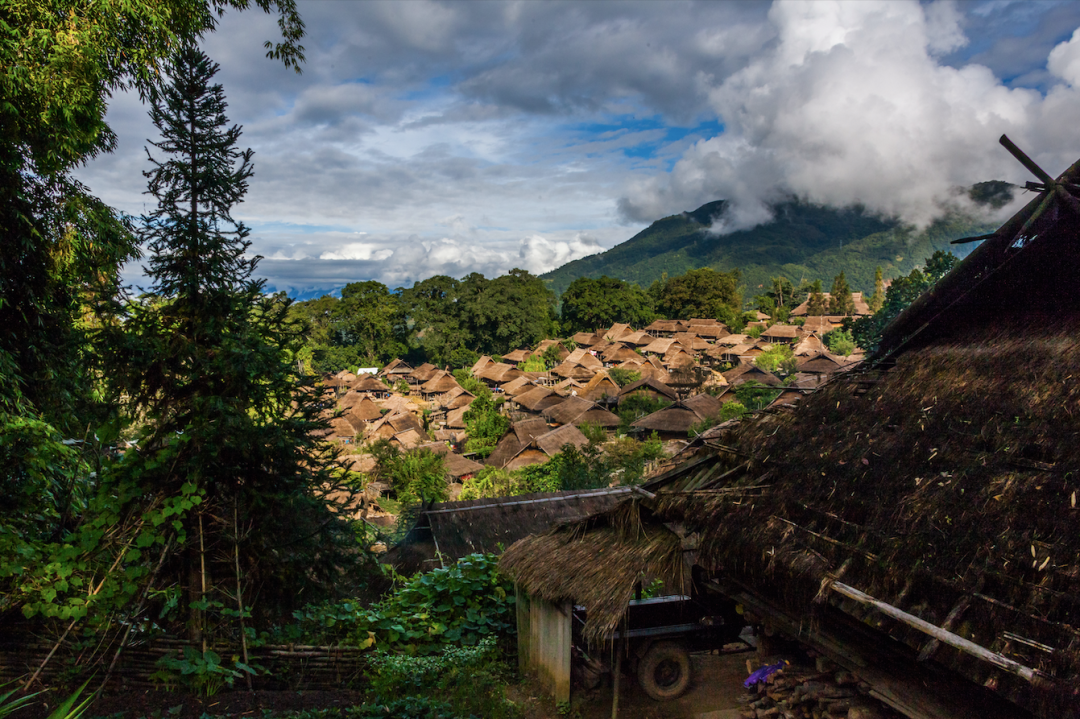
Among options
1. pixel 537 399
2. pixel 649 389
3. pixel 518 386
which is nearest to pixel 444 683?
pixel 649 389

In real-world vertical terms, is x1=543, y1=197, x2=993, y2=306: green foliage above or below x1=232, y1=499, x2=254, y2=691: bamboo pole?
above

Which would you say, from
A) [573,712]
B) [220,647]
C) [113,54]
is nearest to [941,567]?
[573,712]

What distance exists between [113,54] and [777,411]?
6.82 m

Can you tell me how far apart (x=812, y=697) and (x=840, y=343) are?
52336 millimetres

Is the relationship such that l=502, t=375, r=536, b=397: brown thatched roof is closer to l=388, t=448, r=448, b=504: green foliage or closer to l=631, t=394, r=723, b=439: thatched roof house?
l=631, t=394, r=723, b=439: thatched roof house

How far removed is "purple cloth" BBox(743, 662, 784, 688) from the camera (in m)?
4.64

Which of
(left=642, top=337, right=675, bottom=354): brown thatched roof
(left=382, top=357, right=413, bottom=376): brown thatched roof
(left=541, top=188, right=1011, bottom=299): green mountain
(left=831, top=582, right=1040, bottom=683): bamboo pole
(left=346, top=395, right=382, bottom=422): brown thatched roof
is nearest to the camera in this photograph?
(left=831, top=582, right=1040, bottom=683): bamboo pole

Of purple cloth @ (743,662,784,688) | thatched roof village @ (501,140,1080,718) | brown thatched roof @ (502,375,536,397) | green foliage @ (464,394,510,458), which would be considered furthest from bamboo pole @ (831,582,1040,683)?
brown thatched roof @ (502,375,536,397)

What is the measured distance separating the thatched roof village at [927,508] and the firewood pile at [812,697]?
0.19 m

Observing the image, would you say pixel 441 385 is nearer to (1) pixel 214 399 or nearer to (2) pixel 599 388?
(2) pixel 599 388

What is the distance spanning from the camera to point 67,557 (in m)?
4.44

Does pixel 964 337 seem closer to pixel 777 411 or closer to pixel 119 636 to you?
pixel 777 411

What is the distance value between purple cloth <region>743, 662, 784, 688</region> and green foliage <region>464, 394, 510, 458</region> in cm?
2620

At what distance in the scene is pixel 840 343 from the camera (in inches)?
1999
